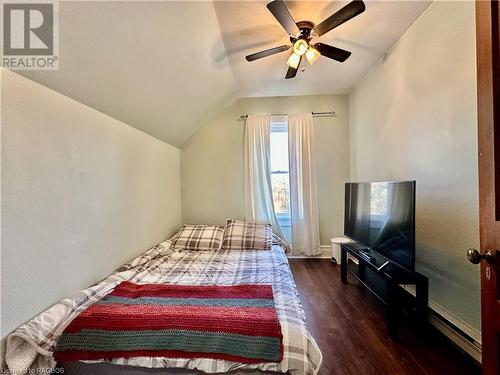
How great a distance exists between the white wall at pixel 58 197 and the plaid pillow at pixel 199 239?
0.65 metres

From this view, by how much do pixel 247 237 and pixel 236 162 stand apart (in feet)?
4.39

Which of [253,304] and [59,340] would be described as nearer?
[59,340]

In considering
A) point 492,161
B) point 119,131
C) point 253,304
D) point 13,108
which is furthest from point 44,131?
point 492,161

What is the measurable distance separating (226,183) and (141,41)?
2.47 metres

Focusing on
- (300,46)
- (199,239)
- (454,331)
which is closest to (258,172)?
(199,239)

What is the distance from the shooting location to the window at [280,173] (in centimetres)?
388

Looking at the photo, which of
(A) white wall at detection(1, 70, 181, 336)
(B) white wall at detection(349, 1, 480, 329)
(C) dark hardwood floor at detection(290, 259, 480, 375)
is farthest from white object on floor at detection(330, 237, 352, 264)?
(A) white wall at detection(1, 70, 181, 336)

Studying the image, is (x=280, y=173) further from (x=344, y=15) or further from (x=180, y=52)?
(x=344, y=15)

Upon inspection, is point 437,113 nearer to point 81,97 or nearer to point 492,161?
point 492,161

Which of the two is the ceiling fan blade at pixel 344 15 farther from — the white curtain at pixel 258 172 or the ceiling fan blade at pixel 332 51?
the white curtain at pixel 258 172

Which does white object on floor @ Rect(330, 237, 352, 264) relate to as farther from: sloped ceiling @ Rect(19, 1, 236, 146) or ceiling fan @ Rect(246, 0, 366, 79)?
sloped ceiling @ Rect(19, 1, 236, 146)

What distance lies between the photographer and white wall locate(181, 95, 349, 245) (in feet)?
12.6

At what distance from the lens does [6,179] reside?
1187mm

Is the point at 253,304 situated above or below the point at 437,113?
below
